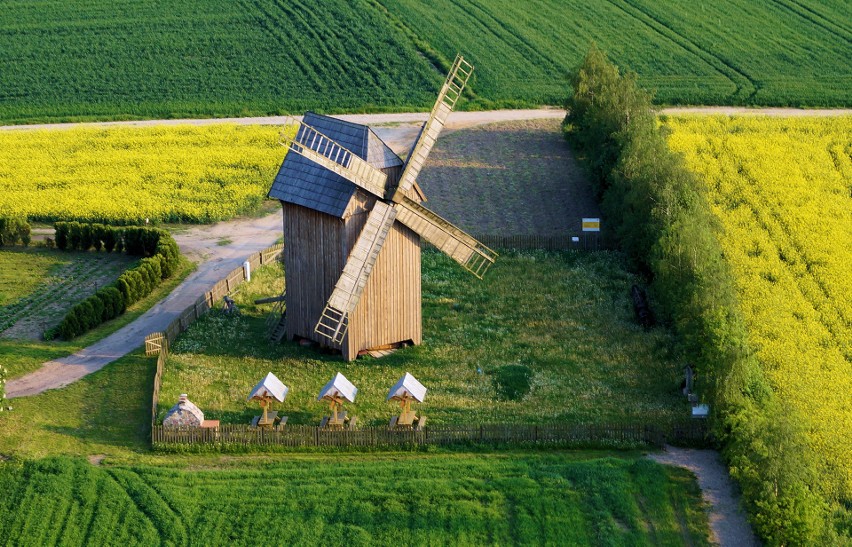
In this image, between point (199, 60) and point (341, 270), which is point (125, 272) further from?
point (199, 60)

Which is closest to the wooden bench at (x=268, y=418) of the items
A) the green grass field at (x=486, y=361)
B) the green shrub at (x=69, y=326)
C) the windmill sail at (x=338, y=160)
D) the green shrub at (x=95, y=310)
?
the green grass field at (x=486, y=361)

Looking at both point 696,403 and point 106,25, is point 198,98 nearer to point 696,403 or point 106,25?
point 106,25

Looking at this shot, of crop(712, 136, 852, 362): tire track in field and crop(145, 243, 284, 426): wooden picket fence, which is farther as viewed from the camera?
crop(712, 136, 852, 362): tire track in field

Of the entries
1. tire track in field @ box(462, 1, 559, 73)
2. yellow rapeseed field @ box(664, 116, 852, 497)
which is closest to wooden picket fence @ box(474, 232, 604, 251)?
yellow rapeseed field @ box(664, 116, 852, 497)

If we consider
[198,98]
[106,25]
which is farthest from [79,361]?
[106,25]

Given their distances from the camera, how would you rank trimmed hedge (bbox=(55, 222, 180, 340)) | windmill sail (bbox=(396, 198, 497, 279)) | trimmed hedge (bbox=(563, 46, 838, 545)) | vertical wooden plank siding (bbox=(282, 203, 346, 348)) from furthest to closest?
trimmed hedge (bbox=(55, 222, 180, 340))
vertical wooden plank siding (bbox=(282, 203, 346, 348))
windmill sail (bbox=(396, 198, 497, 279))
trimmed hedge (bbox=(563, 46, 838, 545))

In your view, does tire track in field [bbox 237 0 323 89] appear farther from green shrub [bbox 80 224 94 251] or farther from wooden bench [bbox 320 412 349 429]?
wooden bench [bbox 320 412 349 429]

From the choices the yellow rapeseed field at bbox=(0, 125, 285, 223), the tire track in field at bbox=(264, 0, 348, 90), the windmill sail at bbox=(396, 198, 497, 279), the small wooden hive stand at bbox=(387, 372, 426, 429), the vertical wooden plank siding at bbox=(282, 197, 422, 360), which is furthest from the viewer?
the tire track in field at bbox=(264, 0, 348, 90)
